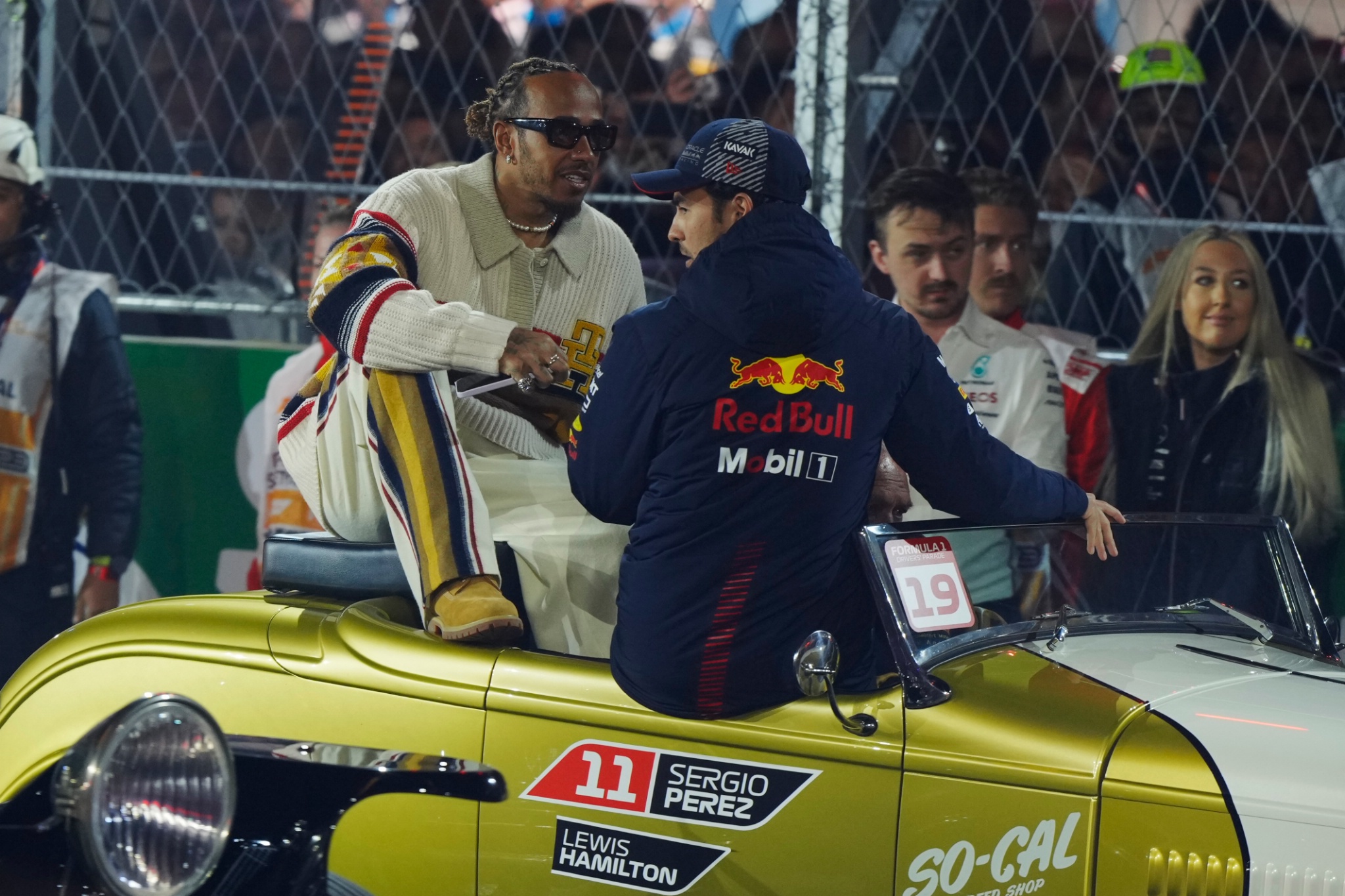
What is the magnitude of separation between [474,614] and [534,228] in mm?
1171

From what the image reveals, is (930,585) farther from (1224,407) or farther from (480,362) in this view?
(1224,407)

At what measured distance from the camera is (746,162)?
108 inches

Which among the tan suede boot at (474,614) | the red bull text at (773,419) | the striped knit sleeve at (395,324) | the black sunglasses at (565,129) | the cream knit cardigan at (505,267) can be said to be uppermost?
the black sunglasses at (565,129)

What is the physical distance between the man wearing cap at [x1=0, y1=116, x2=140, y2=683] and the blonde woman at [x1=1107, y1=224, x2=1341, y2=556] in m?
3.37

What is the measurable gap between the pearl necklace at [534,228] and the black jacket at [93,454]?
7.51ft

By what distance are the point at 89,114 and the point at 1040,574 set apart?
14.7 feet

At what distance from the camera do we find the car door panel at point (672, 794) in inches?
93.8

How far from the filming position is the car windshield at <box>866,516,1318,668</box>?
2527mm

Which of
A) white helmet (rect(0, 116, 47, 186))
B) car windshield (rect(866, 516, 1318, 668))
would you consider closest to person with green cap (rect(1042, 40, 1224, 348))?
car windshield (rect(866, 516, 1318, 668))

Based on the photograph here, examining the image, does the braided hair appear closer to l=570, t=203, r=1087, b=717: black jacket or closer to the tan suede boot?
l=570, t=203, r=1087, b=717: black jacket

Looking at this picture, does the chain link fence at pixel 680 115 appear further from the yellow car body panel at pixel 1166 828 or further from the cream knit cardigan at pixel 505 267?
the yellow car body panel at pixel 1166 828

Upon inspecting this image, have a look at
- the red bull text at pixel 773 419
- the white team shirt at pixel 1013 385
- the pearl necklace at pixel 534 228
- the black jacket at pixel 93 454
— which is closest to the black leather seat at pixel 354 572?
the red bull text at pixel 773 419

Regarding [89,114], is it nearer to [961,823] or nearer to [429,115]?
[429,115]

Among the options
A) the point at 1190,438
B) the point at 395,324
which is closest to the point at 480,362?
the point at 395,324
